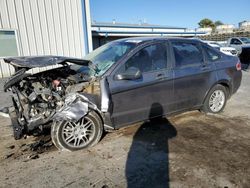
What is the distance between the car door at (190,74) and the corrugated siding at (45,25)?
783 cm

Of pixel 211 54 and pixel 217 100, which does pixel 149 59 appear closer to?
pixel 211 54

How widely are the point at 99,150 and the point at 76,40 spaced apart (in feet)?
28.7

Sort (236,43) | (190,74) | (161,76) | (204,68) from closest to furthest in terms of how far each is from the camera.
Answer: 1. (161,76)
2. (190,74)
3. (204,68)
4. (236,43)

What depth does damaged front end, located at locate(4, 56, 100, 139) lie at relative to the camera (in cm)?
358

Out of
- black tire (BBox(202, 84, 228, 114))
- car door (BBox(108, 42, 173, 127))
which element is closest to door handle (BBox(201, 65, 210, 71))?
black tire (BBox(202, 84, 228, 114))

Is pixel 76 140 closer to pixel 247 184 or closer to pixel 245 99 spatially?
pixel 247 184

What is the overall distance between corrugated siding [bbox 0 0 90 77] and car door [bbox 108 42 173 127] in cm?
788

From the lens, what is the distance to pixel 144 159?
342cm

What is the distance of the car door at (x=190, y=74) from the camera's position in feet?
14.6

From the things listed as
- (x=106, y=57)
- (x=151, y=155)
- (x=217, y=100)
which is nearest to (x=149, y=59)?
(x=106, y=57)

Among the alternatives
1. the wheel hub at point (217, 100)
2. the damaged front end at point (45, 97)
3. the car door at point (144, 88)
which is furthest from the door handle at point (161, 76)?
the wheel hub at point (217, 100)

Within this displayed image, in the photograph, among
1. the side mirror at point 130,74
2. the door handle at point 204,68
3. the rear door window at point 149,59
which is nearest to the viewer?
the side mirror at point 130,74

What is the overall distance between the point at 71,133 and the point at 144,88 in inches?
57.8

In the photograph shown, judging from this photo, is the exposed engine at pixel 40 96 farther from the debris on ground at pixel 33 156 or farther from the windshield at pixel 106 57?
the debris on ground at pixel 33 156
